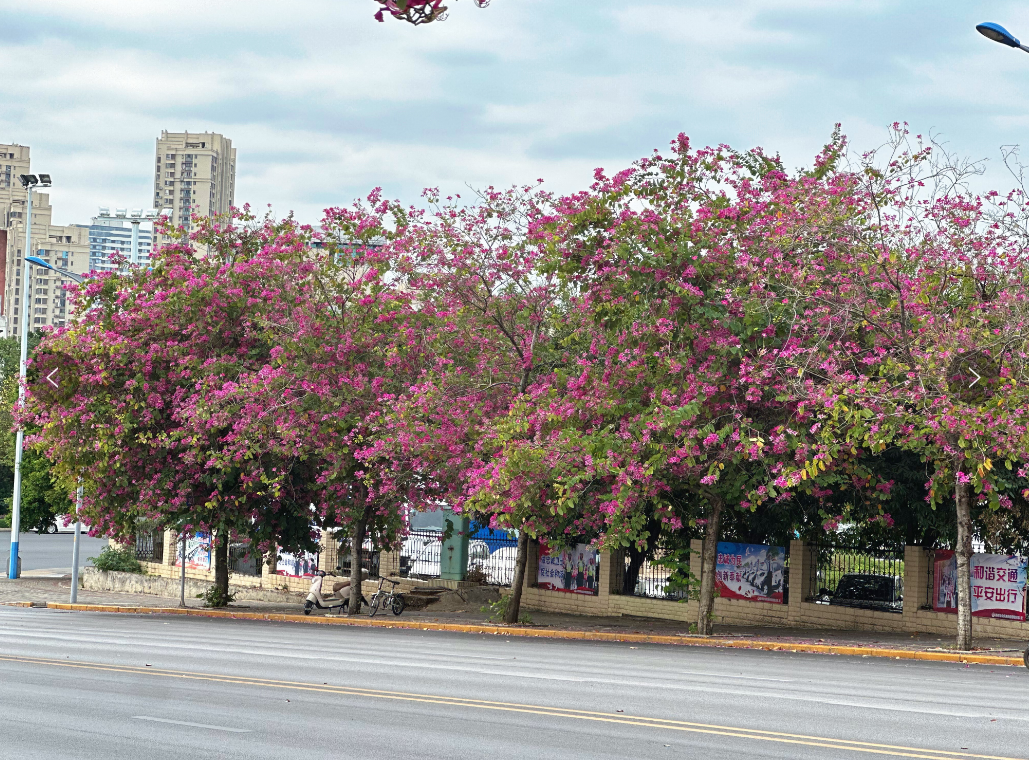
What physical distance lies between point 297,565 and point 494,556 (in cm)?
808

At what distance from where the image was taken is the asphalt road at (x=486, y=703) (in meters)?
9.63

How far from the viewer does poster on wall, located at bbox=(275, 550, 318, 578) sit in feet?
123

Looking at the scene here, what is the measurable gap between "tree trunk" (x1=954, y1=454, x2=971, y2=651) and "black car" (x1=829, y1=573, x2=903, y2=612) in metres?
4.03

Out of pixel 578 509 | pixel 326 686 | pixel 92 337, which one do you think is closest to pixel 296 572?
pixel 92 337

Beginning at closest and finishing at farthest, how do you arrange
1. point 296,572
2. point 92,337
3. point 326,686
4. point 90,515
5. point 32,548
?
point 326,686, point 92,337, point 90,515, point 296,572, point 32,548

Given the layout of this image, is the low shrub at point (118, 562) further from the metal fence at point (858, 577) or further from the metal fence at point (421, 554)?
the metal fence at point (858, 577)

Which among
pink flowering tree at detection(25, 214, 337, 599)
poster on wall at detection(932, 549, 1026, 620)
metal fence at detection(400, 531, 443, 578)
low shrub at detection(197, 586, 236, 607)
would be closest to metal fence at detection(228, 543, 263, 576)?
low shrub at detection(197, 586, 236, 607)

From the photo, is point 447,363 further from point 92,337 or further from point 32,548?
point 32,548

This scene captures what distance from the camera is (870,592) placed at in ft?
80.6

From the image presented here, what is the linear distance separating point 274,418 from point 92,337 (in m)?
5.18

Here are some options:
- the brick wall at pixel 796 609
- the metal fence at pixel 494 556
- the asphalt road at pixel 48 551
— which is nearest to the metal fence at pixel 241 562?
the metal fence at pixel 494 556

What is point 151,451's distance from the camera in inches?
1166

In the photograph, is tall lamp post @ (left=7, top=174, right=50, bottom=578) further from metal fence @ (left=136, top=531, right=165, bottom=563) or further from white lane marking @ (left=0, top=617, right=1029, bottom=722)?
white lane marking @ (left=0, top=617, right=1029, bottom=722)

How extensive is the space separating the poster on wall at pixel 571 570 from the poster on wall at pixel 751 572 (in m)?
3.54
